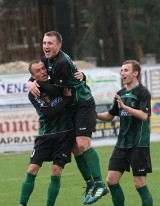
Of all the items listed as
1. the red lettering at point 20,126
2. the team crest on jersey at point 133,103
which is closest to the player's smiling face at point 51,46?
the team crest on jersey at point 133,103

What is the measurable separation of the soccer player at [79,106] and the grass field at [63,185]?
54 cm

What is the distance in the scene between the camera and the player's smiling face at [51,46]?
886cm

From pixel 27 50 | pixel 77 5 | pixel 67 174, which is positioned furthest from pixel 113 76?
pixel 77 5

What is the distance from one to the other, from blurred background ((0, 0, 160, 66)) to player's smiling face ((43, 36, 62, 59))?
2062 cm

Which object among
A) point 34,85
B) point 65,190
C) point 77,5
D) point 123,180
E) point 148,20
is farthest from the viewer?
point 148,20

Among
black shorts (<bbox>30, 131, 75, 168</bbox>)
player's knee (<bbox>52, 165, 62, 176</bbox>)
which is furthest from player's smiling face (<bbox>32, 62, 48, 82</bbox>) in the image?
player's knee (<bbox>52, 165, 62, 176</bbox>)

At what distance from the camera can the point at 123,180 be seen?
11.8 metres

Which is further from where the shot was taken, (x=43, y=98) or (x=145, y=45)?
(x=145, y=45)

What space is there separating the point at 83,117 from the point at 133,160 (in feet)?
3.67

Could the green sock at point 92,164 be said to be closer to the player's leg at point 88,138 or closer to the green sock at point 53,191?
the player's leg at point 88,138

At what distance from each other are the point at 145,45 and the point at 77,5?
4.75 m

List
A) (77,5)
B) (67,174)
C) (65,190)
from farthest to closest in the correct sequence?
(77,5)
(67,174)
(65,190)

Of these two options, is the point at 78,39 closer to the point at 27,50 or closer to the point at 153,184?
the point at 27,50

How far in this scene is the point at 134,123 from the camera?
840 cm
